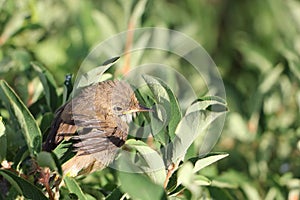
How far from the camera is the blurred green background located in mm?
1352

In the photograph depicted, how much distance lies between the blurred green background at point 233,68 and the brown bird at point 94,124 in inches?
10.5

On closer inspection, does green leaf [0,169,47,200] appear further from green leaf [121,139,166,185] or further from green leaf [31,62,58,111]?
green leaf [31,62,58,111]

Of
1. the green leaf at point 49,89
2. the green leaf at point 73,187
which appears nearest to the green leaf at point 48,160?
the green leaf at point 73,187

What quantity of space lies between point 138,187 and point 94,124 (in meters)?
0.19

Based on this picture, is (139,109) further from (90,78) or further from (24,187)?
(24,187)

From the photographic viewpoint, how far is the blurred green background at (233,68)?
1352 millimetres

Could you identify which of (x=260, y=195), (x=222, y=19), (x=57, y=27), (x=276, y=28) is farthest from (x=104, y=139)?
(x=222, y=19)

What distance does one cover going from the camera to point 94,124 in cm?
98

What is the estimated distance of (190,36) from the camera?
195cm

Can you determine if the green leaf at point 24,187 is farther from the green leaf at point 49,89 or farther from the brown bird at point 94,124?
the green leaf at point 49,89

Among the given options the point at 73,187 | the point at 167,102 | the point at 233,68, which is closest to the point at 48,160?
the point at 73,187

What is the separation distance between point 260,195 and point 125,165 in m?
0.62

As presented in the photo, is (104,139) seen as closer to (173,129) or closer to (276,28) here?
(173,129)

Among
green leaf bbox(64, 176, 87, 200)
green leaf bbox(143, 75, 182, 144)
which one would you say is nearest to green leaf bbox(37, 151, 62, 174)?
green leaf bbox(64, 176, 87, 200)
